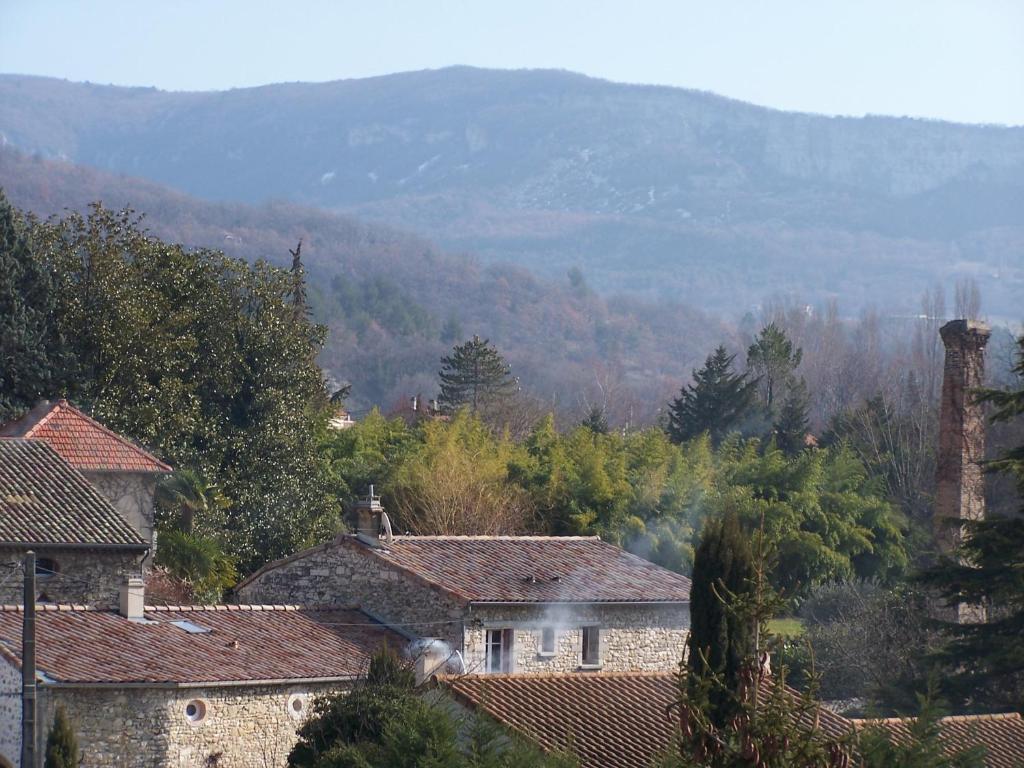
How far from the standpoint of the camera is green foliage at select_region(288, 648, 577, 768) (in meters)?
15.9

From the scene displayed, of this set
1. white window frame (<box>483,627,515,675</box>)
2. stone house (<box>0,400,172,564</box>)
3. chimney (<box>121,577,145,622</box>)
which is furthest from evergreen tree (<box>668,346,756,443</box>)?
chimney (<box>121,577,145,622</box>)

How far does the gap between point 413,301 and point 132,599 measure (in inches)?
4542

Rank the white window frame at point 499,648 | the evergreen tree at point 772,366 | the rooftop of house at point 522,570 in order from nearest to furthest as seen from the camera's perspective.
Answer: the white window frame at point 499,648
the rooftop of house at point 522,570
the evergreen tree at point 772,366

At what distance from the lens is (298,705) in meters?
25.2

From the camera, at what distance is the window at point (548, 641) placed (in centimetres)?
2925

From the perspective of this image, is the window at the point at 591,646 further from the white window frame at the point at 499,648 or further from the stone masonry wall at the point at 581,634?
the white window frame at the point at 499,648

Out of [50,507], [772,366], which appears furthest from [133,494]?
[772,366]

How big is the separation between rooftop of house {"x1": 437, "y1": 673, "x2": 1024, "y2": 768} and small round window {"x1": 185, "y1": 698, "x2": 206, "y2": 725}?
4453 mm

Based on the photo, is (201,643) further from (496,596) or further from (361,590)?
(496,596)

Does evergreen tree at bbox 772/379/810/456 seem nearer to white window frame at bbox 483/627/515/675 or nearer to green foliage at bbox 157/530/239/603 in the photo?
green foliage at bbox 157/530/239/603

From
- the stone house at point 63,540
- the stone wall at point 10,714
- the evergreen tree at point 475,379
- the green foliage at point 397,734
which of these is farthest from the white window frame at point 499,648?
the evergreen tree at point 475,379

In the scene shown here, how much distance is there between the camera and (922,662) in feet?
Answer: 81.4

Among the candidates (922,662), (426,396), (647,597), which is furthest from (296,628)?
(426,396)

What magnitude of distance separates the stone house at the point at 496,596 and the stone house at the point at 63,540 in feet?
9.97
